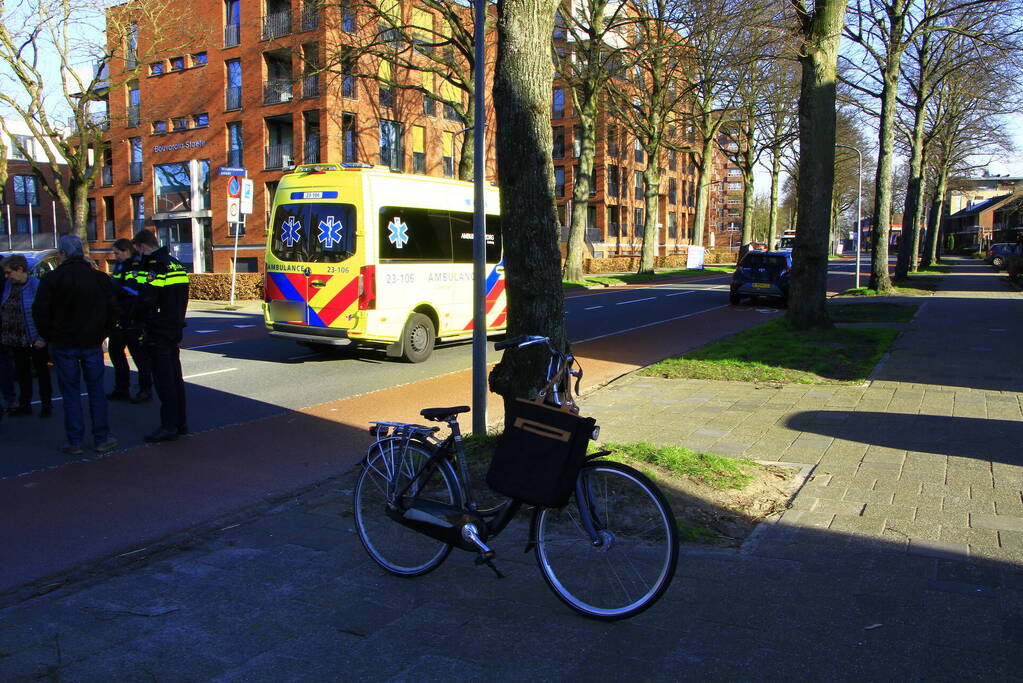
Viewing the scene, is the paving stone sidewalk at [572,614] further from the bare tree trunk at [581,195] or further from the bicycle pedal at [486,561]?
the bare tree trunk at [581,195]

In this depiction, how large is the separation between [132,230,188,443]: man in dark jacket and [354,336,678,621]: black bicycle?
3.66m

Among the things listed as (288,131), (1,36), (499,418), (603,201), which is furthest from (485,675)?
(603,201)

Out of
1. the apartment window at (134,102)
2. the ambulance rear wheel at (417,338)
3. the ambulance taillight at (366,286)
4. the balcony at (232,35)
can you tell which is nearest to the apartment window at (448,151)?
the balcony at (232,35)

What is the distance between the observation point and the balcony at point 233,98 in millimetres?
39250

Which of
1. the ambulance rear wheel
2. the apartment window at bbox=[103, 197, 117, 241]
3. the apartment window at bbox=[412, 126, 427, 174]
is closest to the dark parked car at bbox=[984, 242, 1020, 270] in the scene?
the apartment window at bbox=[412, 126, 427, 174]

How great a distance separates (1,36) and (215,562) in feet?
84.7

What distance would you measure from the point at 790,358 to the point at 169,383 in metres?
7.81

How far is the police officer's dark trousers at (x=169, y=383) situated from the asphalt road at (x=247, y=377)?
14.0 inches

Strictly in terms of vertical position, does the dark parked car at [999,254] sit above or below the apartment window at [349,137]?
below

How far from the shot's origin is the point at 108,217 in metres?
46.4

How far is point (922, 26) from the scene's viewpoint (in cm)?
2025

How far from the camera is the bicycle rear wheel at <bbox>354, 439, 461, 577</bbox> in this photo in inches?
160

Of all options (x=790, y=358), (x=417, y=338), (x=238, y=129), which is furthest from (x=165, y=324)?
(x=238, y=129)

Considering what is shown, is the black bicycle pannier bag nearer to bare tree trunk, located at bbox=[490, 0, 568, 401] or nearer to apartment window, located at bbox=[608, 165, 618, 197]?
bare tree trunk, located at bbox=[490, 0, 568, 401]
